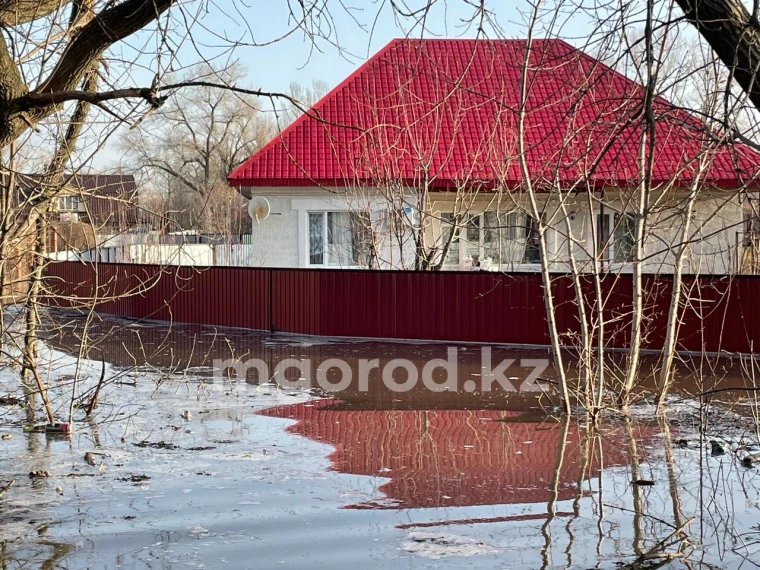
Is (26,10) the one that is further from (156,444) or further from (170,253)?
(170,253)

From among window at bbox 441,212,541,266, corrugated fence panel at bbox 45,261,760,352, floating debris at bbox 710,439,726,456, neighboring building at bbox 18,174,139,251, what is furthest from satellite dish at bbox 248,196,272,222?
floating debris at bbox 710,439,726,456

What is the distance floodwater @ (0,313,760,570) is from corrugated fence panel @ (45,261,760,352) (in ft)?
11.6

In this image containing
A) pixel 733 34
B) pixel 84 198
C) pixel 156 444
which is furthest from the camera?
pixel 156 444

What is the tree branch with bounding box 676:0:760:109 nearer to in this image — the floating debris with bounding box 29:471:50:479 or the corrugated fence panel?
the floating debris with bounding box 29:471:50:479

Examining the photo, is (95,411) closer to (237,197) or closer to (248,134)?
(237,197)

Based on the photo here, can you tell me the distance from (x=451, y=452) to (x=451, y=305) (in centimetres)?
825

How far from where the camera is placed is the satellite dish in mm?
21141

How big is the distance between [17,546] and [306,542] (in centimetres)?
166

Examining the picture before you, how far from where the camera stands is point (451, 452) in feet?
27.3

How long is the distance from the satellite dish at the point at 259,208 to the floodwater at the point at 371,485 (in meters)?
9.82

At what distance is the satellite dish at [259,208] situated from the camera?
21.1m

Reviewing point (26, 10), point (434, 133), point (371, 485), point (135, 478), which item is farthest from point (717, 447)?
point (434, 133)

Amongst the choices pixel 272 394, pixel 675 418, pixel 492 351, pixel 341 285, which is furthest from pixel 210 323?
pixel 675 418

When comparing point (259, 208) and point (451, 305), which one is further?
point (259, 208)
